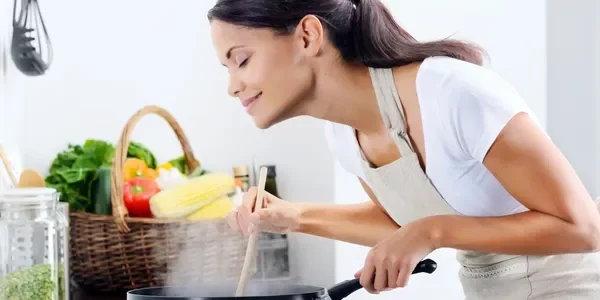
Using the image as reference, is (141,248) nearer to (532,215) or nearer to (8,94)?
(8,94)

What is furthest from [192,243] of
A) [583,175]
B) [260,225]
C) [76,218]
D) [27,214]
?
[583,175]

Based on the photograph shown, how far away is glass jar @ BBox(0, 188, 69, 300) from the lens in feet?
4.31

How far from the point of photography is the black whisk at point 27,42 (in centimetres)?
177

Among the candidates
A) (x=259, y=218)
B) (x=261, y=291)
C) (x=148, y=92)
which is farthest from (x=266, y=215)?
(x=148, y=92)

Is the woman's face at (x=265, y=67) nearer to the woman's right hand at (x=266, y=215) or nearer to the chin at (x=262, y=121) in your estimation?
the chin at (x=262, y=121)

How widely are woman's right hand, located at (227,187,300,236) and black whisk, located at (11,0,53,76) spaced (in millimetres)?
763

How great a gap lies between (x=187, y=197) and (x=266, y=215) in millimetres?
598

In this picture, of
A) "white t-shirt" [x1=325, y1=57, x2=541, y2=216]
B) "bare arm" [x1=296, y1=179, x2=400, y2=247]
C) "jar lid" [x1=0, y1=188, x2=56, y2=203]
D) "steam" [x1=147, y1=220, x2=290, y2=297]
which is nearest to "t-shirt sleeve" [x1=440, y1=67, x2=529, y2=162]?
"white t-shirt" [x1=325, y1=57, x2=541, y2=216]

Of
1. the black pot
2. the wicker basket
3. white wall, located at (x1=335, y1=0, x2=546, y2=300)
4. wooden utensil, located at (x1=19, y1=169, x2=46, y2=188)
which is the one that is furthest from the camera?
white wall, located at (x1=335, y1=0, x2=546, y2=300)

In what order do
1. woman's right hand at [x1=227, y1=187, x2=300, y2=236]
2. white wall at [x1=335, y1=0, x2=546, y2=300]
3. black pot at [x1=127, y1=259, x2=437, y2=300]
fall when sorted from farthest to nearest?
1. white wall at [x1=335, y1=0, x2=546, y2=300]
2. woman's right hand at [x1=227, y1=187, x2=300, y2=236]
3. black pot at [x1=127, y1=259, x2=437, y2=300]

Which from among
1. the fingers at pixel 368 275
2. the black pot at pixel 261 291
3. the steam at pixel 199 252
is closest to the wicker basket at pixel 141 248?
the steam at pixel 199 252

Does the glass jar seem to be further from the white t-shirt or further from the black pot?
the white t-shirt

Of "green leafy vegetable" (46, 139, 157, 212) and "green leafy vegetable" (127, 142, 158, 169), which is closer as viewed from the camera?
"green leafy vegetable" (46, 139, 157, 212)

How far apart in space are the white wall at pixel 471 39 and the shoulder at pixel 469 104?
2.75 ft
